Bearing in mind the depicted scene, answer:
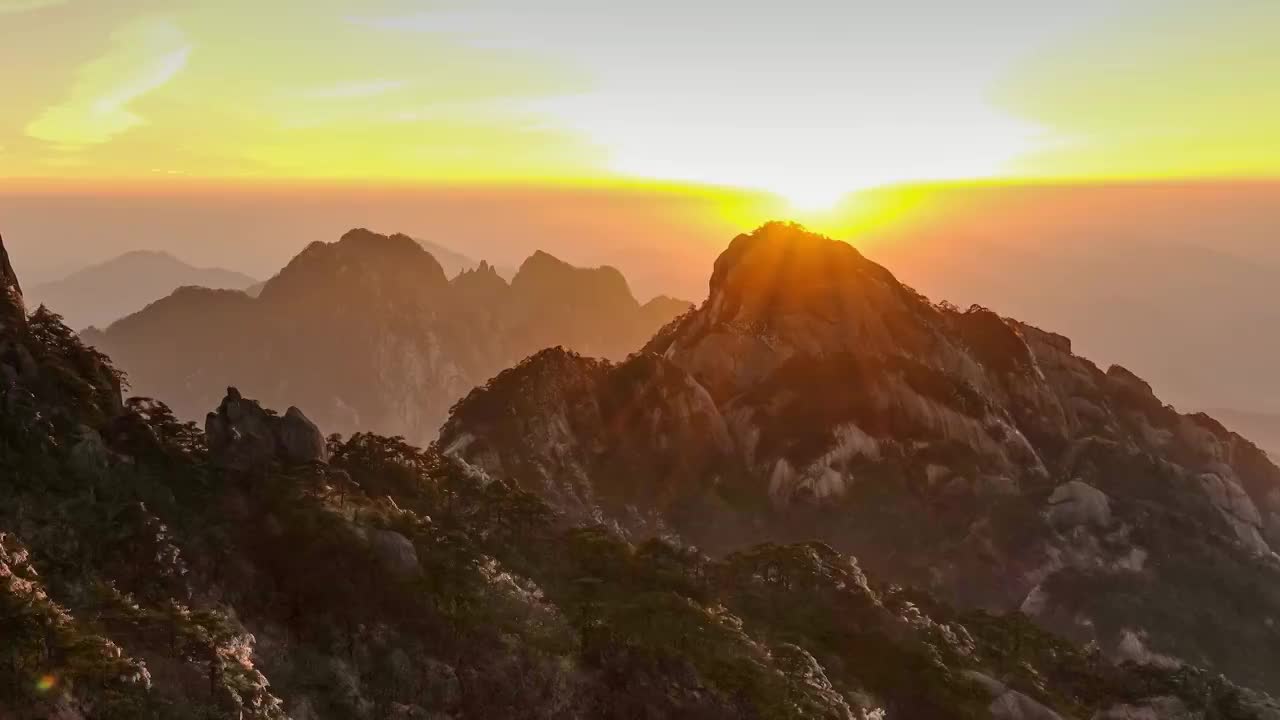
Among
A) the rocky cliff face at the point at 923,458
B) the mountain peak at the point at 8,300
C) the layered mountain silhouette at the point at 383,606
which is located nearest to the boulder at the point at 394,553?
the layered mountain silhouette at the point at 383,606

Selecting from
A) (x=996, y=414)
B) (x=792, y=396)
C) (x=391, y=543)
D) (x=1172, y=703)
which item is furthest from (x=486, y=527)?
(x=996, y=414)

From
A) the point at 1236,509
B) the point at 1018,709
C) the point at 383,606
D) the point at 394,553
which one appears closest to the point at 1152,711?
the point at 1018,709

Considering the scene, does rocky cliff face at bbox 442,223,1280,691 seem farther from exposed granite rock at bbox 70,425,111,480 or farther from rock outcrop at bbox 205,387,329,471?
exposed granite rock at bbox 70,425,111,480

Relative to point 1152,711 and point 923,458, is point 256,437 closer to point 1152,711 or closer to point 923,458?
point 1152,711

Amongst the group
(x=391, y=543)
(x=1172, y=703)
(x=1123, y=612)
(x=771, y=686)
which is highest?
(x=391, y=543)

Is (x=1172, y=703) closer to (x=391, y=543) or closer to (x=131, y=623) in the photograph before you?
(x=391, y=543)

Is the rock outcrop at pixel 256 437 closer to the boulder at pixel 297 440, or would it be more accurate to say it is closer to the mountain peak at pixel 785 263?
the boulder at pixel 297 440

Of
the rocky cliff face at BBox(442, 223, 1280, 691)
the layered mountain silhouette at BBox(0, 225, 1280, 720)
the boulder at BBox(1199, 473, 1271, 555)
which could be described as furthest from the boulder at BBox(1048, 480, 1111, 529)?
Answer: the layered mountain silhouette at BBox(0, 225, 1280, 720)
